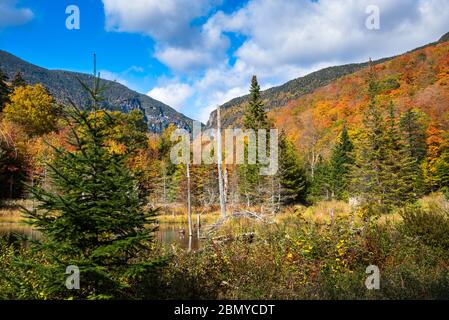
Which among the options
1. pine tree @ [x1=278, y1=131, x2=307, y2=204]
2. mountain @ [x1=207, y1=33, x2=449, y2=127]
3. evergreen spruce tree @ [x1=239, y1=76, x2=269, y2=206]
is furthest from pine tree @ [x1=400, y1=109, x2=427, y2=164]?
mountain @ [x1=207, y1=33, x2=449, y2=127]

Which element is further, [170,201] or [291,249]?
[170,201]

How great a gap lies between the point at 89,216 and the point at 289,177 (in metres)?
34.5

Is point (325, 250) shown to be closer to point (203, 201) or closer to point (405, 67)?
point (203, 201)

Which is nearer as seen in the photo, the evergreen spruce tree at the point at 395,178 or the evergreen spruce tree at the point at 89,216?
the evergreen spruce tree at the point at 89,216

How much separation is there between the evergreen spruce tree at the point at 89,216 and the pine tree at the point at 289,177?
2898 cm

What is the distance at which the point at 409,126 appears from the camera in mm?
37469

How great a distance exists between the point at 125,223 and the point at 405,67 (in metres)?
98.6

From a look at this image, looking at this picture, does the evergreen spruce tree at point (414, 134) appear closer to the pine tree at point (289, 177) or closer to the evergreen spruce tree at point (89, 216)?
the pine tree at point (289, 177)

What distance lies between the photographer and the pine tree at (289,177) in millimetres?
35294

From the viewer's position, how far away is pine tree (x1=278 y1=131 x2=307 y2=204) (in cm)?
3529

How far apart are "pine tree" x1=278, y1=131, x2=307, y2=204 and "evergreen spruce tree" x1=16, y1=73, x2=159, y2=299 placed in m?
29.0

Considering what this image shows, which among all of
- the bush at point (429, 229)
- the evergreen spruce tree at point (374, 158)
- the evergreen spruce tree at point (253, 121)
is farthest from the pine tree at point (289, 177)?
the bush at point (429, 229)

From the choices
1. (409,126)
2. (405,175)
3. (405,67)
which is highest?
(405,67)
